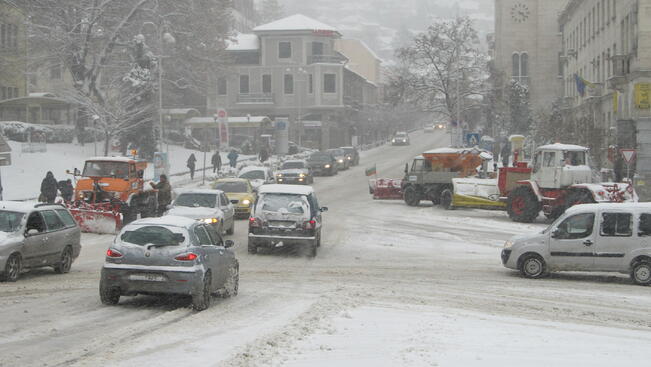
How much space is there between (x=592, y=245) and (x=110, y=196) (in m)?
15.6

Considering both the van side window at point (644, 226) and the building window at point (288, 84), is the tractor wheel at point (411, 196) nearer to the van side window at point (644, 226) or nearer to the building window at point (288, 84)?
the van side window at point (644, 226)

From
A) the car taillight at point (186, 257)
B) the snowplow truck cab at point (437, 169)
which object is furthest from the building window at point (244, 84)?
the car taillight at point (186, 257)

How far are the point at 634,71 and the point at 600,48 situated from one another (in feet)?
41.5

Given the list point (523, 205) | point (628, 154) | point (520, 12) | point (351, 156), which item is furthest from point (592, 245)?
point (520, 12)

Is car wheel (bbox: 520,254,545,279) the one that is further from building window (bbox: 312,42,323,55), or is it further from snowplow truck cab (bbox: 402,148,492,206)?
building window (bbox: 312,42,323,55)

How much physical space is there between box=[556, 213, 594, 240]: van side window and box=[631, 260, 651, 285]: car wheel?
116cm

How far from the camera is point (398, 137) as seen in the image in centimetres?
9762

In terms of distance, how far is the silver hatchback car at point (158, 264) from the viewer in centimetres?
1341

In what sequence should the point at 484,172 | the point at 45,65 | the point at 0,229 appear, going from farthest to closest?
the point at 45,65, the point at 484,172, the point at 0,229

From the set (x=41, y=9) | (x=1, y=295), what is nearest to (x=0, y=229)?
(x=1, y=295)

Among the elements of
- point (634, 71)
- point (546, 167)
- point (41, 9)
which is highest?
point (41, 9)

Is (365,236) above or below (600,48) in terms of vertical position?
below

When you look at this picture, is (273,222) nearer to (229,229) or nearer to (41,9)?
(229,229)

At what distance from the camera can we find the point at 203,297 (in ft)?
44.5
